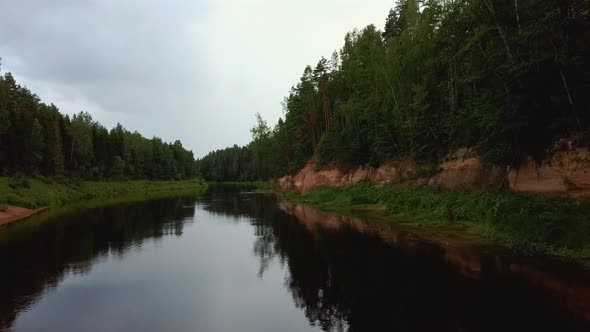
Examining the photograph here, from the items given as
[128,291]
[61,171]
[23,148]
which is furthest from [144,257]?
[61,171]

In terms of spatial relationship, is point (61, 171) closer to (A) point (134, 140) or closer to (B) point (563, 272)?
(A) point (134, 140)

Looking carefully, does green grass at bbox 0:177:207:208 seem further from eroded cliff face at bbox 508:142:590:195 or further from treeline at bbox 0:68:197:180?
eroded cliff face at bbox 508:142:590:195

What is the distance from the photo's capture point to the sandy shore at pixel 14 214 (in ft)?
110

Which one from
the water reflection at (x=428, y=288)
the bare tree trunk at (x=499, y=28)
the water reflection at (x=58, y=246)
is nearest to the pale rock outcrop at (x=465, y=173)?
the bare tree trunk at (x=499, y=28)

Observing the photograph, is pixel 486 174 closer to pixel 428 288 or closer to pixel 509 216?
pixel 509 216

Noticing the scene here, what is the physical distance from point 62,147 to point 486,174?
83.6m

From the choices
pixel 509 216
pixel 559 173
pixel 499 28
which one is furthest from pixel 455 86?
pixel 509 216

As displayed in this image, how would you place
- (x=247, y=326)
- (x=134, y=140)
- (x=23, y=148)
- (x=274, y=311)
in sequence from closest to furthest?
(x=247, y=326) → (x=274, y=311) → (x=23, y=148) → (x=134, y=140)

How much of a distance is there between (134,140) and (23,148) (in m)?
72.0

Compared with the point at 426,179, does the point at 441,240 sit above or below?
below

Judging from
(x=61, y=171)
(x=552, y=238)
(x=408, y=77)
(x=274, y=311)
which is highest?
(x=408, y=77)

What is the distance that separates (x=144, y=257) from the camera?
65.9 feet

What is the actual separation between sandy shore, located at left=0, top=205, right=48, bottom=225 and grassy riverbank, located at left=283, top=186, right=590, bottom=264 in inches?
1417

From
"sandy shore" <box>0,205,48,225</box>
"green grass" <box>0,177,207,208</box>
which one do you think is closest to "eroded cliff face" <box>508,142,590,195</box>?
"sandy shore" <box>0,205,48,225</box>
